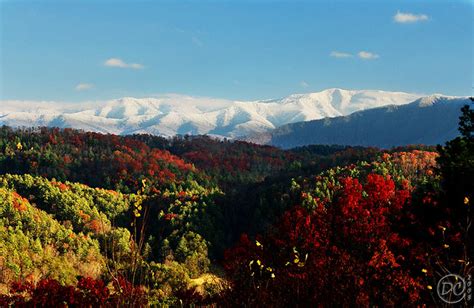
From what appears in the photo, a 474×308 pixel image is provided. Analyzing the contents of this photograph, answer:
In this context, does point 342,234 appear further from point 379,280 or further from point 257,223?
point 257,223

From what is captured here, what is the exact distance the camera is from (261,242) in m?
44.8

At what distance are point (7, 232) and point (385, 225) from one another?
72.4m

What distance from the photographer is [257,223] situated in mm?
145125

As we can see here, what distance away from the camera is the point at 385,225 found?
139 ft

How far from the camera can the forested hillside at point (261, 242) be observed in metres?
19.9

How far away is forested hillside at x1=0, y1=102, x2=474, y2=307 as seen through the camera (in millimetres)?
19906

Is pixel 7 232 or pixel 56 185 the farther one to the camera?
pixel 56 185

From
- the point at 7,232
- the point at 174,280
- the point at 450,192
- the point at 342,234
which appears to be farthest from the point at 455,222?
the point at 7,232

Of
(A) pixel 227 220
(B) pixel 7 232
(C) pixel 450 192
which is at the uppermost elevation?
(C) pixel 450 192

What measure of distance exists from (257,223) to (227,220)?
12.8 metres

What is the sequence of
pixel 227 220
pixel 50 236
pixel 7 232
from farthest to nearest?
pixel 227 220 → pixel 50 236 → pixel 7 232

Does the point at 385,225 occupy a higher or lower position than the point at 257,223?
higher

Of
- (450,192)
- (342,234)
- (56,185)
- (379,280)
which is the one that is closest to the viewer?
(379,280)

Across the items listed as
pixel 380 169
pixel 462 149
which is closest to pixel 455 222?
pixel 462 149
